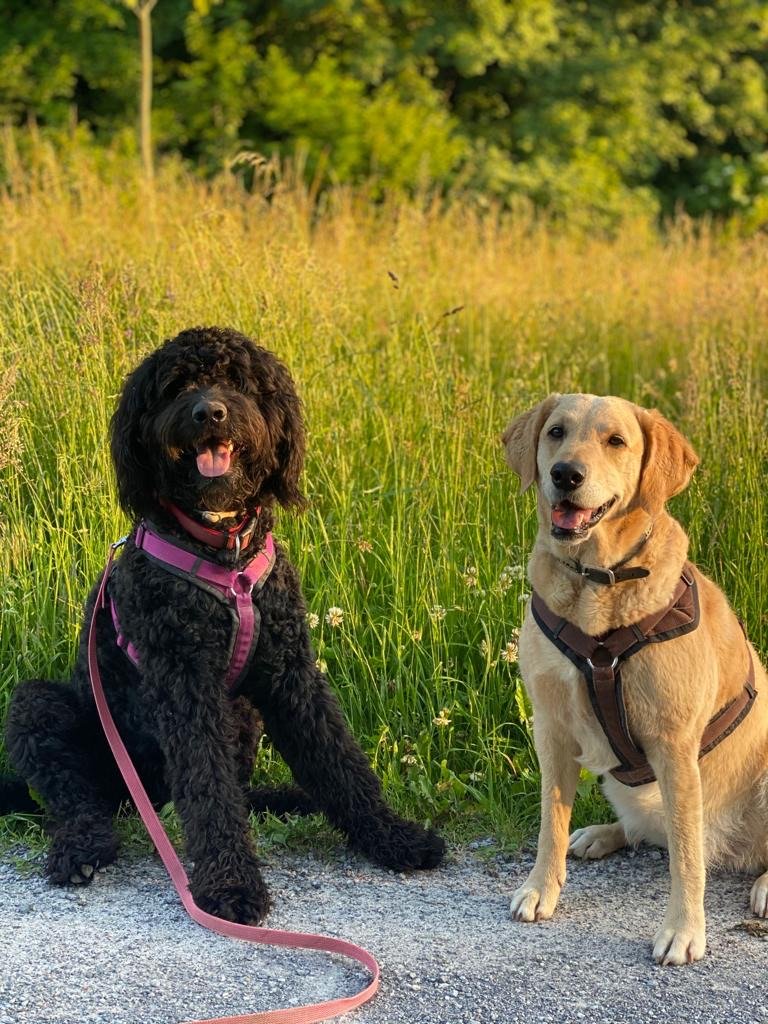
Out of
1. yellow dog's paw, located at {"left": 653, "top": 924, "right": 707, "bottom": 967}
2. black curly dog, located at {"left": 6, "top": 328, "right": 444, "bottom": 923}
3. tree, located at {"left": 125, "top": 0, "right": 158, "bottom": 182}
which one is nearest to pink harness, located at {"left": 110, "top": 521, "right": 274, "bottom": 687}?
black curly dog, located at {"left": 6, "top": 328, "right": 444, "bottom": 923}

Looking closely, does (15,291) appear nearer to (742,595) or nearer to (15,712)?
(15,712)

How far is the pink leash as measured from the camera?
2.85 metres

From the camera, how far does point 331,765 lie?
391cm

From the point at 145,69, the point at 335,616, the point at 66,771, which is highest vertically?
the point at 145,69

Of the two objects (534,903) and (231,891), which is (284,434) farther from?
(534,903)

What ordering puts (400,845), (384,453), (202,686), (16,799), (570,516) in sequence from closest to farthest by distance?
(570,516), (202,686), (400,845), (16,799), (384,453)

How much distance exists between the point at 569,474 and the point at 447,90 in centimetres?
1686

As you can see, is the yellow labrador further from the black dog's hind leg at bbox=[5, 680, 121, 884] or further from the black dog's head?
the black dog's hind leg at bbox=[5, 680, 121, 884]

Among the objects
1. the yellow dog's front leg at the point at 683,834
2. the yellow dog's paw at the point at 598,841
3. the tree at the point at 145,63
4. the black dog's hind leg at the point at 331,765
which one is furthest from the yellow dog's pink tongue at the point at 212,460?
the tree at the point at 145,63

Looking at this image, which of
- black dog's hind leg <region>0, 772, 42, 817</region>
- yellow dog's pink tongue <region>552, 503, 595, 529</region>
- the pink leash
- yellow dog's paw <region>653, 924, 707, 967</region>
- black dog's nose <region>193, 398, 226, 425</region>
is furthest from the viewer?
black dog's hind leg <region>0, 772, 42, 817</region>

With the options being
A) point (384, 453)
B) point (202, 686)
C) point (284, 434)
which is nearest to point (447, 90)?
point (384, 453)

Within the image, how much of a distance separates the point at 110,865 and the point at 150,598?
32.9 inches

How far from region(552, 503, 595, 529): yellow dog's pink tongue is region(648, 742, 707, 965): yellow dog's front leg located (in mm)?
649

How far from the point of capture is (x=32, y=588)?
4805 mm
